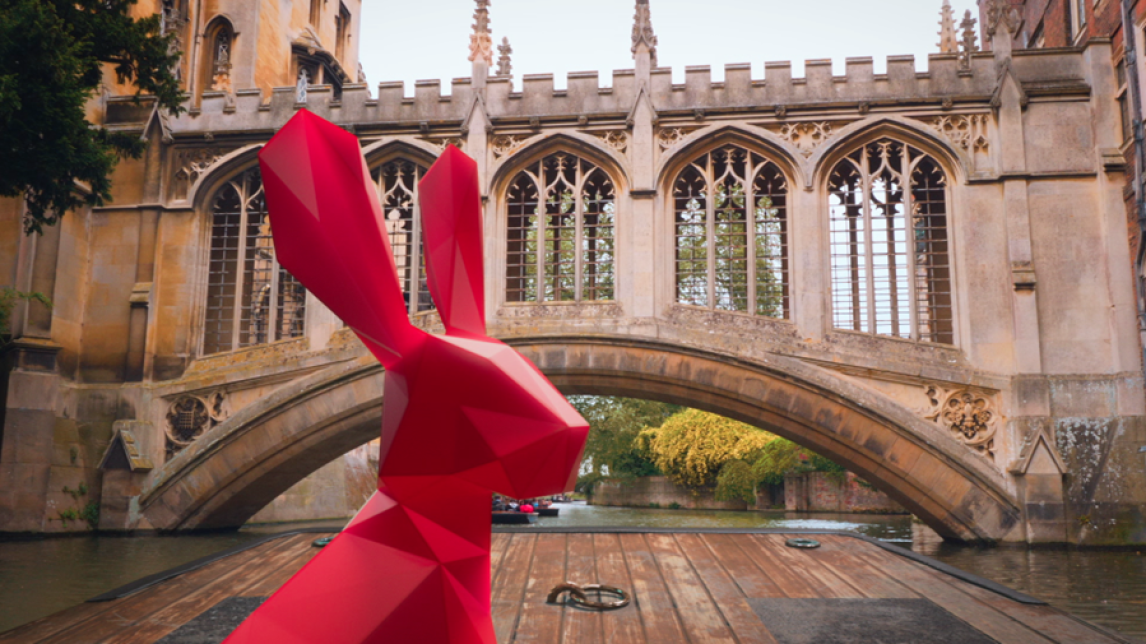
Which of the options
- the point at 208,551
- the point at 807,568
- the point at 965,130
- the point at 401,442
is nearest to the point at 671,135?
the point at 965,130

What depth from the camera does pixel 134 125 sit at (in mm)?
14141

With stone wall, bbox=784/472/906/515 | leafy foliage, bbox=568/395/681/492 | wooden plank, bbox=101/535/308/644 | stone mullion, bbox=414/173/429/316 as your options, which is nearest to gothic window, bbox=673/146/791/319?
stone mullion, bbox=414/173/429/316

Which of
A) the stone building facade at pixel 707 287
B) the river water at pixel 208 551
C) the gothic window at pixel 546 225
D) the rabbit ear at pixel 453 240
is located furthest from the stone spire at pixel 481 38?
the rabbit ear at pixel 453 240

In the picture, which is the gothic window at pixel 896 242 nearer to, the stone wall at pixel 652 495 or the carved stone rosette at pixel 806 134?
the carved stone rosette at pixel 806 134

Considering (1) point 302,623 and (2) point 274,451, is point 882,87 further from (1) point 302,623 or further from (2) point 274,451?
(1) point 302,623

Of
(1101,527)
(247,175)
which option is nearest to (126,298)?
(247,175)

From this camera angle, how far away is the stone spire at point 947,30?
15.5 meters

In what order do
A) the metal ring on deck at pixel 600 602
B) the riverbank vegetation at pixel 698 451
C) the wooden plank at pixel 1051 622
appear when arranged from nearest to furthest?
the wooden plank at pixel 1051 622, the metal ring on deck at pixel 600 602, the riverbank vegetation at pixel 698 451

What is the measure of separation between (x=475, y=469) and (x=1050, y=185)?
39.1 ft

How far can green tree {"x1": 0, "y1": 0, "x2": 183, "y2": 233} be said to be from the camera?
8.27m

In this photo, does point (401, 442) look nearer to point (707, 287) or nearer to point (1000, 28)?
point (707, 287)

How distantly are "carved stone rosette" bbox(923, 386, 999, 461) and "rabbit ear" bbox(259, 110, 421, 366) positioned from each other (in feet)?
34.8

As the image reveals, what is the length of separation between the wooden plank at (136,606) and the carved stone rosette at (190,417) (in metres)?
7.79

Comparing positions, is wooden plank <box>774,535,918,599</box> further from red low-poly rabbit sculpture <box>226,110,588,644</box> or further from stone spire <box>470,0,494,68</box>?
stone spire <box>470,0,494,68</box>
